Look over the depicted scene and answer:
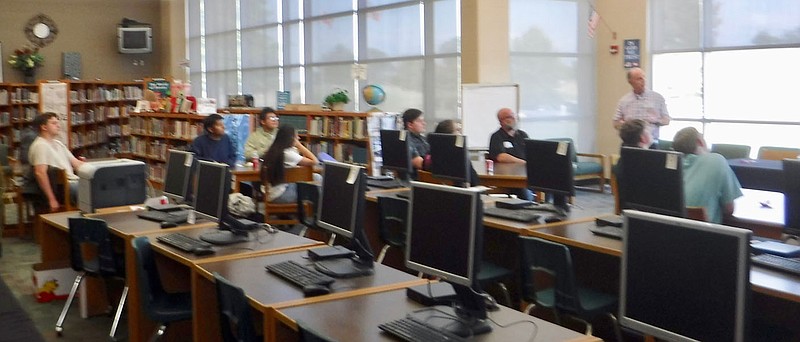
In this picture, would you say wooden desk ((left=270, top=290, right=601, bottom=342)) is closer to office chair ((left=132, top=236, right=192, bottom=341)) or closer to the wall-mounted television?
office chair ((left=132, top=236, right=192, bottom=341))

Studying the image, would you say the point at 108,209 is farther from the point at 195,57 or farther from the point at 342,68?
the point at 195,57

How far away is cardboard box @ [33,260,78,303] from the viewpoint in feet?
19.7

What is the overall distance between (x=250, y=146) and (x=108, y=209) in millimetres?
2659

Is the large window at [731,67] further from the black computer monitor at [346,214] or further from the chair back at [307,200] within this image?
the black computer monitor at [346,214]

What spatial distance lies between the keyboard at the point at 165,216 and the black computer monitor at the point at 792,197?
3.49m

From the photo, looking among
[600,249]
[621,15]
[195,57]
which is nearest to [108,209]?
[600,249]

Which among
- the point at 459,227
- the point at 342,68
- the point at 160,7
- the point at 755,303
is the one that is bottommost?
the point at 755,303

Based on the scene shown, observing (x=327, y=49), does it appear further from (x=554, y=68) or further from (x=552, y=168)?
(x=552, y=168)

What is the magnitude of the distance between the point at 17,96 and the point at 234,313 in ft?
39.0

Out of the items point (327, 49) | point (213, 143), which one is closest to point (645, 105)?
point (213, 143)

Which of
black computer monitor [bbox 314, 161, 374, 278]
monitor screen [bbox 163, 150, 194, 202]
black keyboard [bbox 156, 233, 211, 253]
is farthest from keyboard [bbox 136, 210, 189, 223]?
black computer monitor [bbox 314, 161, 374, 278]

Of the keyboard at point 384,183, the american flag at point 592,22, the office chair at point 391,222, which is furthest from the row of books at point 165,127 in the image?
the office chair at point 391,222

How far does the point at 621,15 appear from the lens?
1116 cm

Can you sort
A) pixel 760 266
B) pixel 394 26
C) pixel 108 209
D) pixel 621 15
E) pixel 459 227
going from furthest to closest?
pixel 394 26
pixel 621 15
pixel 108 209
pixel 760 266
pixel 459 227
